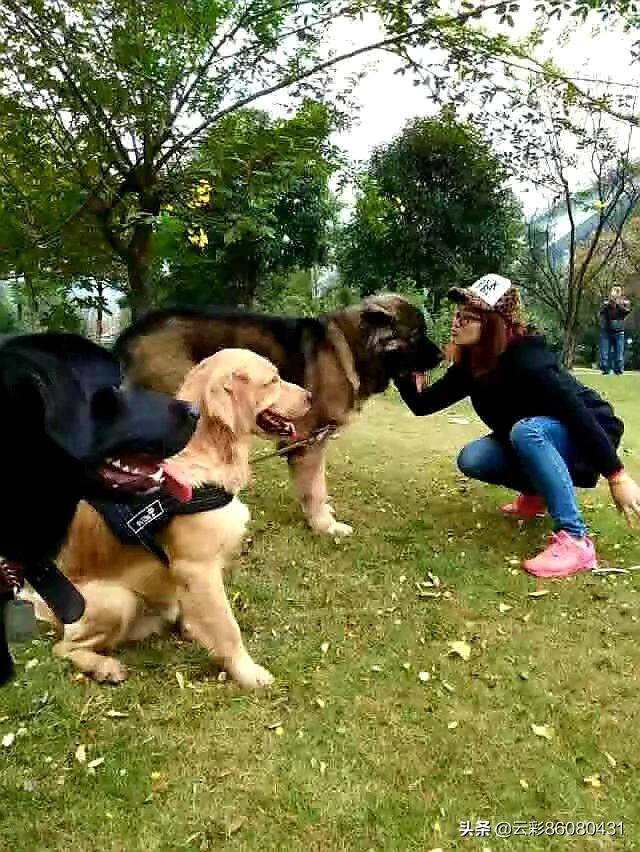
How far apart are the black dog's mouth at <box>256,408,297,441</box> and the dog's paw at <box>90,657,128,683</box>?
50.6 inches

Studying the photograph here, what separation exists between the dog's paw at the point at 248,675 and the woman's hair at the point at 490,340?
243 centimetres

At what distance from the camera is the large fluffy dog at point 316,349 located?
519 centimetres

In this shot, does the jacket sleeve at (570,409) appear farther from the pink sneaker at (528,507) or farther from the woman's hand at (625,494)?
the pink sneaker at (528,507)

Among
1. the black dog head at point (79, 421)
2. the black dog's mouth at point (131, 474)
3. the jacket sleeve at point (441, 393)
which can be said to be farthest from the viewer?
the jacket sleeve at point (441, 393)

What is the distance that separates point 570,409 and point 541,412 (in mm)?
254

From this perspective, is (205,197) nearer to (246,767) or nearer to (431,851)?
(246,767)

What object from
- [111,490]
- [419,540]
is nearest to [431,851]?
[111,490]

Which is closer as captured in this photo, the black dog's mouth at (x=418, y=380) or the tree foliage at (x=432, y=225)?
the black dog's mouth at (x=418, y=380)

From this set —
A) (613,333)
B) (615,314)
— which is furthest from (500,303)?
(613,333)

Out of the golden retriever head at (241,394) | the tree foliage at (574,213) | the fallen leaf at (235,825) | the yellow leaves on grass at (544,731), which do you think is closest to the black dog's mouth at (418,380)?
the golden retriever head at (241,394)

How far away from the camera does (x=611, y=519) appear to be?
214 inches

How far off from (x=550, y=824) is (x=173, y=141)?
4955mm

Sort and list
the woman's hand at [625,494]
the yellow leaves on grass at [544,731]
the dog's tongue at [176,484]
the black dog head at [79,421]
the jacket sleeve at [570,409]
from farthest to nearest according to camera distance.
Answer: the jacket sleeve at [570,409] < the woman's hand at [625,494] < the yellow leaves on grass at [544,731] < the dog's tongue at [176,484] < the black dog head at [79,421]

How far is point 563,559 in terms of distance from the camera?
4.36 m
